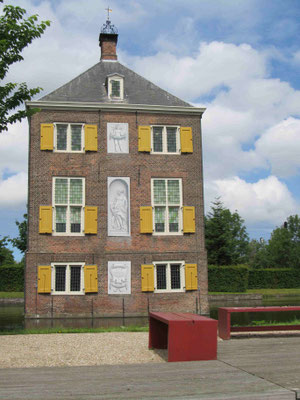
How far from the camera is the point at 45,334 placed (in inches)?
468

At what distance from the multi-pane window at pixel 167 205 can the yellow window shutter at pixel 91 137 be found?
311cm

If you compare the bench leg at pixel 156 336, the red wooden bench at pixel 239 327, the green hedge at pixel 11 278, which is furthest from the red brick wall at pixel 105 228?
the green hedge at pixel 11 278

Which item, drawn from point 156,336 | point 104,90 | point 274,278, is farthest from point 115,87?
point 274,278

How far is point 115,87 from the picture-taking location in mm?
21906

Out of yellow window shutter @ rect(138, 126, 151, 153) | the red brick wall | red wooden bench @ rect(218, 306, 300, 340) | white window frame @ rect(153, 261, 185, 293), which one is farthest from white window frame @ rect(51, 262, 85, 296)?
red wooden bench @ rect(218, 306, 300, 340)

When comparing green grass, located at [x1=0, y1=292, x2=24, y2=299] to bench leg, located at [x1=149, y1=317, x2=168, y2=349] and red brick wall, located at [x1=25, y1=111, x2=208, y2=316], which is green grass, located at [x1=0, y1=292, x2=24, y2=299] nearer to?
red brick wall, located at [x1=25, y1=111, x2=208, y2=316]

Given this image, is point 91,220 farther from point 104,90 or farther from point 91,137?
point 104,90

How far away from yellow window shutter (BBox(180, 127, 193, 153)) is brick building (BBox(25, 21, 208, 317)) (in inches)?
2.0

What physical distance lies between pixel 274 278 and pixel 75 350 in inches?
1322

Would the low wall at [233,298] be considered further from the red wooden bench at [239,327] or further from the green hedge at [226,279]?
the red wooden bench at [239,327]

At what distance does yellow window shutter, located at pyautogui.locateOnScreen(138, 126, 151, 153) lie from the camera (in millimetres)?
20938

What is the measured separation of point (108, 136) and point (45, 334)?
36.5ft

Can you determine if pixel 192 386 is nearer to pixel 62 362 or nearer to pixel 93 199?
pixel 62 362

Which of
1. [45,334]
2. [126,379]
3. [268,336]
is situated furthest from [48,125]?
[126,379]
